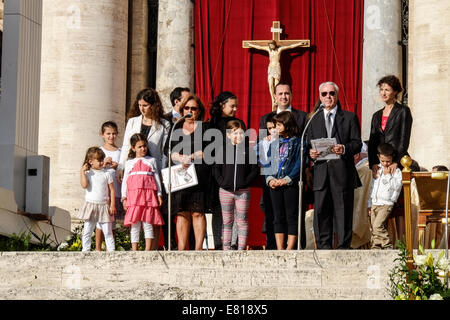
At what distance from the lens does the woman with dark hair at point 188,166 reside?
13539 millimetres

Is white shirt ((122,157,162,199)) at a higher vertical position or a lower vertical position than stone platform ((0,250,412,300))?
higher

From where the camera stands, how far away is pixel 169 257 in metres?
11.7

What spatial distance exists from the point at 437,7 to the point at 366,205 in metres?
6.59

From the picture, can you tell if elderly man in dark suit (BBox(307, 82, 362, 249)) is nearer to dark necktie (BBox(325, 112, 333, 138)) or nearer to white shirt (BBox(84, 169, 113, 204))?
dark necktie (BBox(325, 112, 333, 138))

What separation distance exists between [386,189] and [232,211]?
6.11ft

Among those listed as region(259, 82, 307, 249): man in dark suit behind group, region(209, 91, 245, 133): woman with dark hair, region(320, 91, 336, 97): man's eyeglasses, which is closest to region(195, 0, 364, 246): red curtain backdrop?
region(259, 82, 307, 249): man in dark suit behind group

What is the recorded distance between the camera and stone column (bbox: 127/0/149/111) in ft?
77.1

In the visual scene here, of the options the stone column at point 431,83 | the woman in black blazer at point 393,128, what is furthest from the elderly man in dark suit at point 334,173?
the stone column at point 431,83

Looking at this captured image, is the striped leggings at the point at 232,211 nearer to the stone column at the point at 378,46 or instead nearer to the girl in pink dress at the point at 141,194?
the girl in pink dress at the point at 141,194

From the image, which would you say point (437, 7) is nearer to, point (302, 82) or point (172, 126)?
point (302, 82)

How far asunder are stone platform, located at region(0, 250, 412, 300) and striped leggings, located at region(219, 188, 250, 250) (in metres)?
1.80

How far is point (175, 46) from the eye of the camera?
70.1ft

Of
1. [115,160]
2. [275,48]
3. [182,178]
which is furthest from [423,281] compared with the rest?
[275,48]

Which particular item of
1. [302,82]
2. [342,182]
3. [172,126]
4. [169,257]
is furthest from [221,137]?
[302,82]
